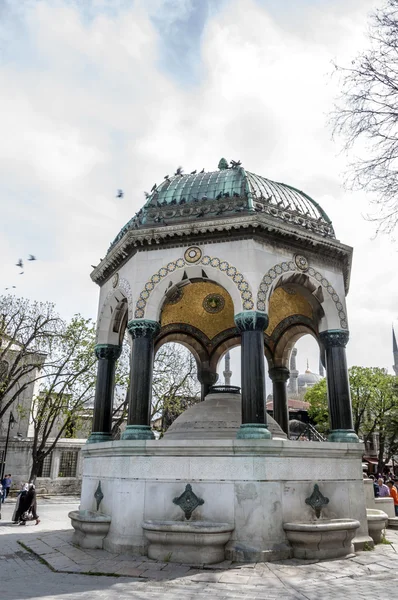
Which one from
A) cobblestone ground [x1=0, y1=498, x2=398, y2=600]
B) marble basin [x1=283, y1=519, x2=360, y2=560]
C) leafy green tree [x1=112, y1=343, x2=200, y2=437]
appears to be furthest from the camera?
leafy green tree [x1=112, y1=343, x2=200, y2=437]

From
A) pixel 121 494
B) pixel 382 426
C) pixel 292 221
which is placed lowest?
pixel 121 494

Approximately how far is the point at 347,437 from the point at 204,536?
4.13 metres

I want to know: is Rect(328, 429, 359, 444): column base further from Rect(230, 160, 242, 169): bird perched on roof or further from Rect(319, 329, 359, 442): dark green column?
Rect(230, 160, 242, 169): bird perched on roof

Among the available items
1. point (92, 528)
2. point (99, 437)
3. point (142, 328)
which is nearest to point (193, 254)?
point (142, 328)

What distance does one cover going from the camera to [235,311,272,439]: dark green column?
29.7 feet

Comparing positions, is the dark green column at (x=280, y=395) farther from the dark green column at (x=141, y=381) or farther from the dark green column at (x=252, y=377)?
the dark green column at (x=141, y=381)

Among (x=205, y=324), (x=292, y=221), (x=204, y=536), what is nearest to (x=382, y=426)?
(x=205, y=324)

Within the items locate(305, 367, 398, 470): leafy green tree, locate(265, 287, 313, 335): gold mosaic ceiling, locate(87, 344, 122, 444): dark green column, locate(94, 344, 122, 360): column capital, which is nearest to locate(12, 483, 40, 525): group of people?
locate(87, 344, 122, 444): dark green column

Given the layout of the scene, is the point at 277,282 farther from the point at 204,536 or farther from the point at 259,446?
the point at 204,536

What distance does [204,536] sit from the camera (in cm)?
784

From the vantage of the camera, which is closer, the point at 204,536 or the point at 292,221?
the point at 204,536

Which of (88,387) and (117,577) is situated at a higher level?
(88,387)

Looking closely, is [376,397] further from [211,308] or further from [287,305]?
[211,308]

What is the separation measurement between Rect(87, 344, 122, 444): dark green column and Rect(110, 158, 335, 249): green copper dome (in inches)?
127
